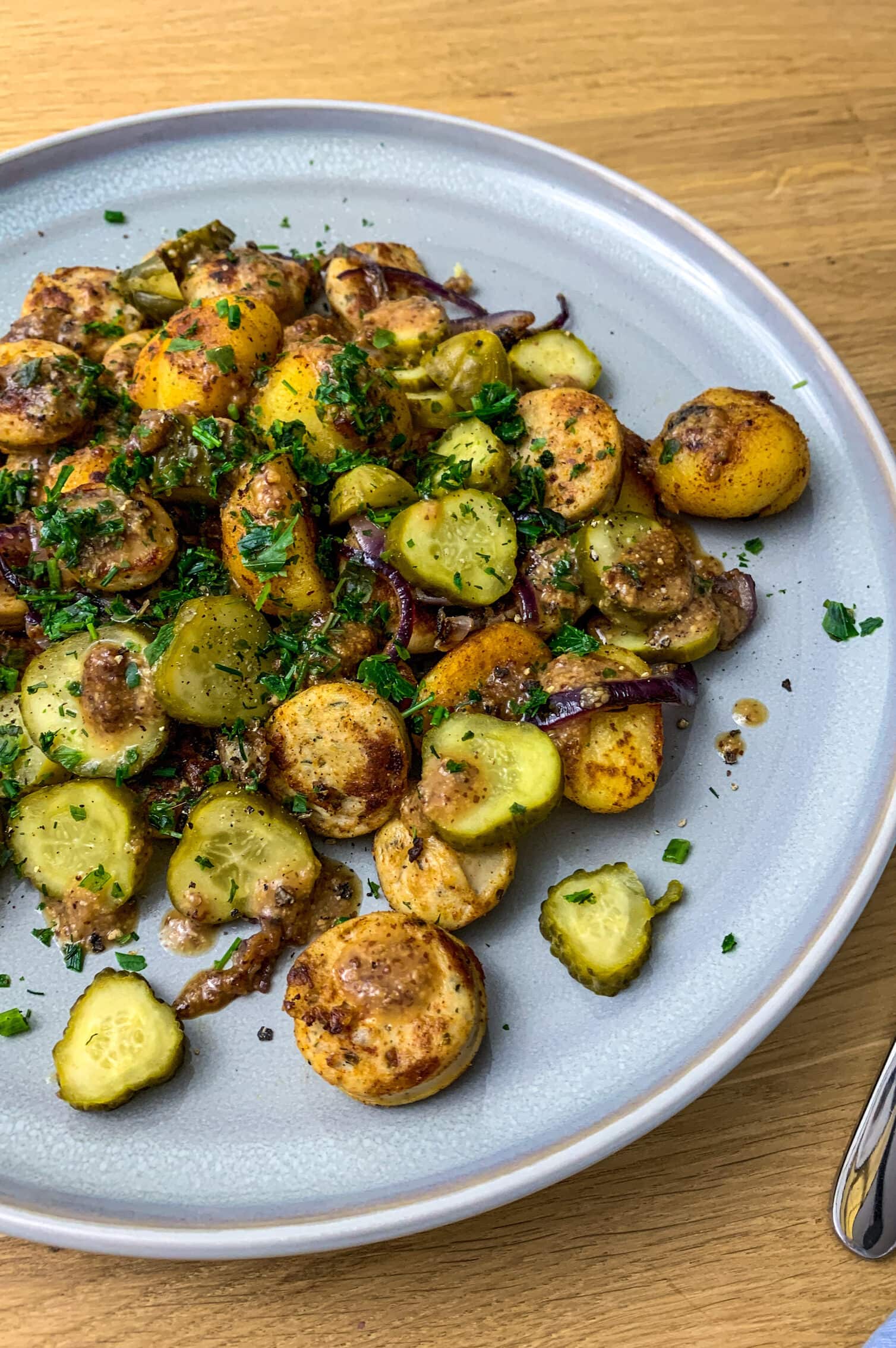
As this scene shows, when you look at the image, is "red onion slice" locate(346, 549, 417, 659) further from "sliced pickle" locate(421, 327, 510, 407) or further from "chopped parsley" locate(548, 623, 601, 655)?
"sliced pickle" locate(421, 327, 510, 407)

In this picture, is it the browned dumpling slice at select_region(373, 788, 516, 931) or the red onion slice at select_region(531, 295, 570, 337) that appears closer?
the browned dumpling slice at select_region(373, 788, 516, 931)

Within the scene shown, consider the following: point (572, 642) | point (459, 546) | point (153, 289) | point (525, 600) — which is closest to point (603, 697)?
point (572, 642)

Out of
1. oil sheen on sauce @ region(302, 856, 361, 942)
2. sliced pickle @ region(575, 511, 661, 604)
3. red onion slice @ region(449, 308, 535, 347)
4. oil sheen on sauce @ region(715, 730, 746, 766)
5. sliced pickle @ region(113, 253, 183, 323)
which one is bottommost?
oil sheen on sauce @ region(302, 856, 361, 942)

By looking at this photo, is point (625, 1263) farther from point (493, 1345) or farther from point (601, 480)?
point (601, 480)

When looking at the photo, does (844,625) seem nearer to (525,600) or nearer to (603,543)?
(603,543)

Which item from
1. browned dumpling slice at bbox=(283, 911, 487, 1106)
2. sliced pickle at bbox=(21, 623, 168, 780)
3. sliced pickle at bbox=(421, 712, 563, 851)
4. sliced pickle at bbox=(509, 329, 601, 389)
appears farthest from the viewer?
sliced pickle at bbox=(509, 329, 601, 389)

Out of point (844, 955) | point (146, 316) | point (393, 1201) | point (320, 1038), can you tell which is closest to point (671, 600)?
point (844, 955)

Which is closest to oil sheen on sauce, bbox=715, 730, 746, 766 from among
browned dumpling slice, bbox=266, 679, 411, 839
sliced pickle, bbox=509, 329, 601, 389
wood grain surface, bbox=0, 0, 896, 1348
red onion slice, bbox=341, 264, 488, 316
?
wood grain surface, bbox=0, 0, 896, 1348
